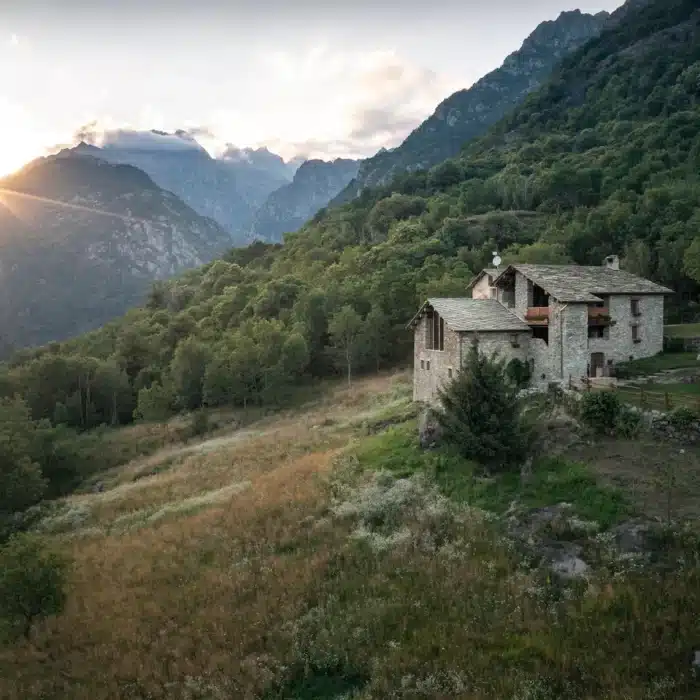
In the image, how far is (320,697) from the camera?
14.4 meters

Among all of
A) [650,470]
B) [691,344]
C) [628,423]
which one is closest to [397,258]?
[691,344]

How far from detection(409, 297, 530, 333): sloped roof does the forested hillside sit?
17450 mm

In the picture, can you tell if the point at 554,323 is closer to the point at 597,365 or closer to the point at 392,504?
the point at 597,365

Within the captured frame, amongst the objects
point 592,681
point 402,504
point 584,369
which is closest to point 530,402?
point 584,369

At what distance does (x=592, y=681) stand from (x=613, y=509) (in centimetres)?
712

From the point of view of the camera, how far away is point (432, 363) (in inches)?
1462

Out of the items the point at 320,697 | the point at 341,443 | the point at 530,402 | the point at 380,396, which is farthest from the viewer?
the point at 380,396

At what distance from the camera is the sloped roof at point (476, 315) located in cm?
3312

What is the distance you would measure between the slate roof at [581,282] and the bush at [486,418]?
971cm

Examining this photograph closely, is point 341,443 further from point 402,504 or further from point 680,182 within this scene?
point 680,182

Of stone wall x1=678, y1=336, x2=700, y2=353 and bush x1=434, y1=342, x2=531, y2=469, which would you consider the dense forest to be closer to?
stone wall x1=678, y1=336, x2=700, y2=353

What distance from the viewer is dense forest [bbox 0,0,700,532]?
199 ft

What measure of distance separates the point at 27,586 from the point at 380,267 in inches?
2724

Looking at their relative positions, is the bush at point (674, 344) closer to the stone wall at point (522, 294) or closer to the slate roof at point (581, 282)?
the slate roof at point (581, 282)
